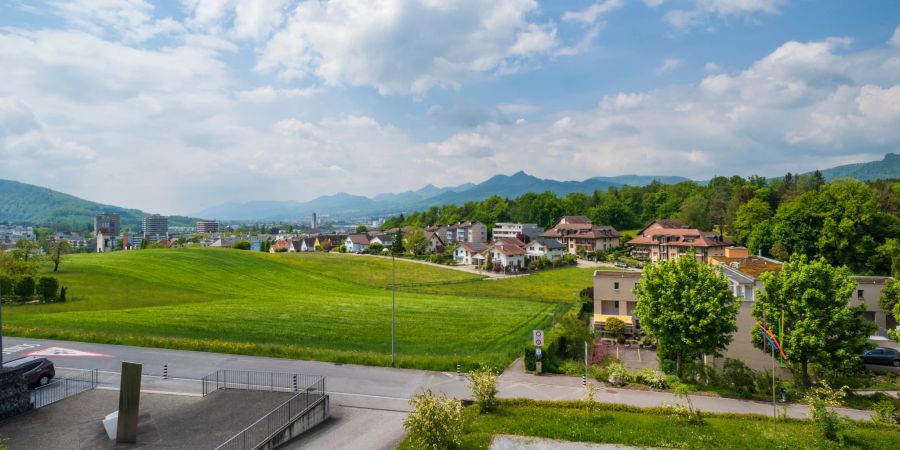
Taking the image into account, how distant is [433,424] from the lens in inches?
630

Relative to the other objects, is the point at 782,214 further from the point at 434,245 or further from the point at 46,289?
the point at 46,289

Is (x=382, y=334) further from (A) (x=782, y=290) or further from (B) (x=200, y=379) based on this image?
(A) (x=782, y=290)

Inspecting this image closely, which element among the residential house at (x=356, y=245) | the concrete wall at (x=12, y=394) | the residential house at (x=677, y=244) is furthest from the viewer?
the residential house at (x=356, y=245)

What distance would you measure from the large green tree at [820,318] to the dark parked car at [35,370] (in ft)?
115

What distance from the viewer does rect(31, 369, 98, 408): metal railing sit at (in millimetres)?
21312

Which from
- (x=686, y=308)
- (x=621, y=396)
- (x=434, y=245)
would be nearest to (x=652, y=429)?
(x=621, y=396)

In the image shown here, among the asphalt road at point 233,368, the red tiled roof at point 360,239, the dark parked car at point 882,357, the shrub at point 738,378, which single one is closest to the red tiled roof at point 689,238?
the dark parked car at point 882,357

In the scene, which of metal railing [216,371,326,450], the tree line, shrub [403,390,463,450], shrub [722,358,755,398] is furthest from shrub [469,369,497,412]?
the tree line

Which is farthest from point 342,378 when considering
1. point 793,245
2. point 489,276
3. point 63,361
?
point 793,245

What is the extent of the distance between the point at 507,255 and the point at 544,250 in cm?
1350

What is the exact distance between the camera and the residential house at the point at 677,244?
9019 centimetres

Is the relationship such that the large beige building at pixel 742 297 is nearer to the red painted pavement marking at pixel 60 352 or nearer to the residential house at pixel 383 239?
the red painted pavement marking at pixel 60 352

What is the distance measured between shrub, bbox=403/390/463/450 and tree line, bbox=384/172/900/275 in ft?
194

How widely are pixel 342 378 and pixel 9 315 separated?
3476cm
